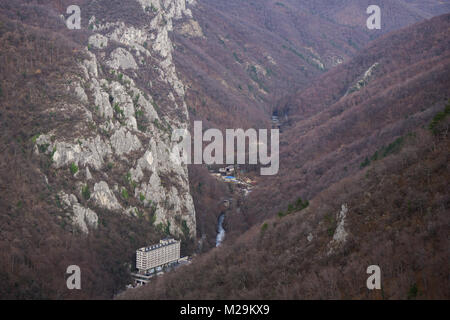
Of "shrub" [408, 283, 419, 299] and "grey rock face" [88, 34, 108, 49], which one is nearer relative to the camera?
"shrub" [408, 283, 419, 299]

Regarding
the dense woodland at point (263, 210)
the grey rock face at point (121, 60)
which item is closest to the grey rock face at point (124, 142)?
the dense woodland at point (263, 210)

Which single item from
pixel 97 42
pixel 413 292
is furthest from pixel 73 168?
pixel 413 292

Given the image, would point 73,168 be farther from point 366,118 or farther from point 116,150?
point 366,118

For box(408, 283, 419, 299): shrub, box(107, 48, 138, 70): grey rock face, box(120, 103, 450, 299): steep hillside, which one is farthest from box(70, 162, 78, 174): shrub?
box(408, 283, 419, 299): shrub

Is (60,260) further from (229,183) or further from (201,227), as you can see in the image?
(229,183)

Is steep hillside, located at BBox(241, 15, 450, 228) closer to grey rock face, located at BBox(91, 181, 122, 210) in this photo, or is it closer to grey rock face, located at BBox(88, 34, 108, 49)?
grey rock face, located at BBox(91, 181, 122, 210)
